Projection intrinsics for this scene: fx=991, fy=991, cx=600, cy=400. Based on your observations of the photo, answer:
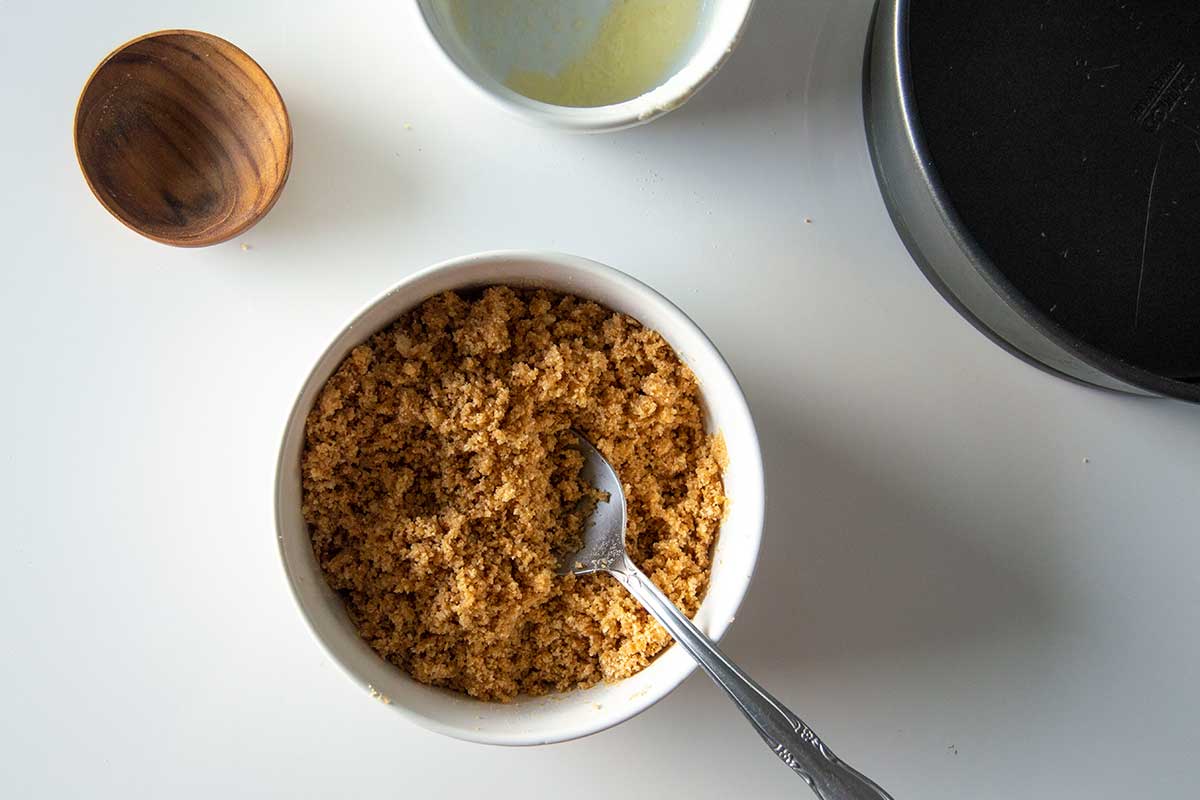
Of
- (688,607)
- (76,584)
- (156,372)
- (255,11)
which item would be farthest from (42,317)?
(688,607)

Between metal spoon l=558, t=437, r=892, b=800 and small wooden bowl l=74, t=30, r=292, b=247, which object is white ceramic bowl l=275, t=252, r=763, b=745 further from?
small wooden bowl l=74, t=30, r=292, b=247

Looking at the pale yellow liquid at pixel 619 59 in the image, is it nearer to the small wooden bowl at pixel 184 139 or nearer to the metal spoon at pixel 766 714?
the small wooden bowl at pixel 184 139

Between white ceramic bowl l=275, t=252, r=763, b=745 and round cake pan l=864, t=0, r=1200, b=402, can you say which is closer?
white ceramic bowl l=275, t=252, r=763, b=745

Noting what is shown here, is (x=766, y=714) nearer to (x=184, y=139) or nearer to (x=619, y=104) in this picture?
(x=619, y=104)

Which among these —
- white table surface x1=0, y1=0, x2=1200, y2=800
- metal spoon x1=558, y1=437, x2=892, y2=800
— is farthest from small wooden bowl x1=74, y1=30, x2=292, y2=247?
metal spoon x1=558, y1=437, x2=892, y2=800

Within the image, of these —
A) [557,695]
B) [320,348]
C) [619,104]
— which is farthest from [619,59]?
[557,695]

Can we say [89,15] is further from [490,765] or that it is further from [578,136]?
[490,765]

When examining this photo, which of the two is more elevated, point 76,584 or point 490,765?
point 76,584
